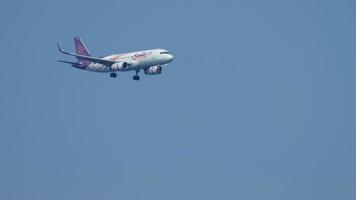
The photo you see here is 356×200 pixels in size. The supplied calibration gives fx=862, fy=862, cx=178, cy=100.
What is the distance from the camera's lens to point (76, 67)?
471ft

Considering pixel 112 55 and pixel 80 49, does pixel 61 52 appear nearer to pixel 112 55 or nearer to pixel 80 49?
pixel 112 55

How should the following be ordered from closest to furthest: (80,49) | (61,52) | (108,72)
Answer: (61,52)
(108,72)
(80,49)

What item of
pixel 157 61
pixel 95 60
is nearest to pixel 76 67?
pixel 95 60

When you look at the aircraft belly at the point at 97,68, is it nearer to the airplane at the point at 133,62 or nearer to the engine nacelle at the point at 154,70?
the airplane at the point at 133,62

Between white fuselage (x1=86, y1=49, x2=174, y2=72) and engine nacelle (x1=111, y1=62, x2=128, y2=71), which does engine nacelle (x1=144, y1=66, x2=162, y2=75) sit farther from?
engine nacelle (x1=111, y1=62, x2=128, y2=71)

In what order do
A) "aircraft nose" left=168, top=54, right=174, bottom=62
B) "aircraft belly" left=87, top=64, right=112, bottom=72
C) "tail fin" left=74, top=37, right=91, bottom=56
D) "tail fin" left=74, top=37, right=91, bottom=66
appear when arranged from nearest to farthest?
1. "aircraft nose" left=168, top=54, right=174, bottom=62
2. "aircraft belly" left=87, top=64, right=112, bottom=72
3. "tail fin" left=74, top=37, right=91, bottom=66
4. "tail fin" left=74, top=37, right=91, bottom=56

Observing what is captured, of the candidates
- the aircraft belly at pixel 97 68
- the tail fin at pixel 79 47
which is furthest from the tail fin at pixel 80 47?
the aircraft belly at pixel 97 68

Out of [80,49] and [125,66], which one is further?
[80,49]

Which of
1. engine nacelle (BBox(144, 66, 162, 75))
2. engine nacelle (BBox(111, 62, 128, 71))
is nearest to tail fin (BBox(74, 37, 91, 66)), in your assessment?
engine nacelle (BBox(111, 62, 128, 71))

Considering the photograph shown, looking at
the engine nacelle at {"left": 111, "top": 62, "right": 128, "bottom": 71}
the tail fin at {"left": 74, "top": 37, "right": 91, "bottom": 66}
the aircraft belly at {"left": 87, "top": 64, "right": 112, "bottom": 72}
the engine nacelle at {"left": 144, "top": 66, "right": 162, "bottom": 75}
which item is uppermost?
the tail fin at {"left": 74, "top": 37, "right": 91, "bottom": 66}

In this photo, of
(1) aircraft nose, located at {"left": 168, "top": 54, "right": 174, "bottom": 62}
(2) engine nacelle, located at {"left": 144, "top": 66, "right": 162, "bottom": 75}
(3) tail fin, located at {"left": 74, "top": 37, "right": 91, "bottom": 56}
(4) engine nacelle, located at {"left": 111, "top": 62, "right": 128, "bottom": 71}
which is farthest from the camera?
(3) tail fin, located at {"left": 74, "top": 37, "right": 91, "bottom": 56}

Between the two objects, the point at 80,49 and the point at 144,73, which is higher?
Result: the point at 80,49

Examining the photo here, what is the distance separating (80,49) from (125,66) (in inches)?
1144

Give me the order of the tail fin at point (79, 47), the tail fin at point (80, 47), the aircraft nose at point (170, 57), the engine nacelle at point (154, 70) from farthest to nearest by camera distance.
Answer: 1. the tail fin at point (79, 47)
2. the tail fin at point (80, 47)
3. the aircraft nose at point (170, 57)
4. the engine nacelle at point (154, 70)
